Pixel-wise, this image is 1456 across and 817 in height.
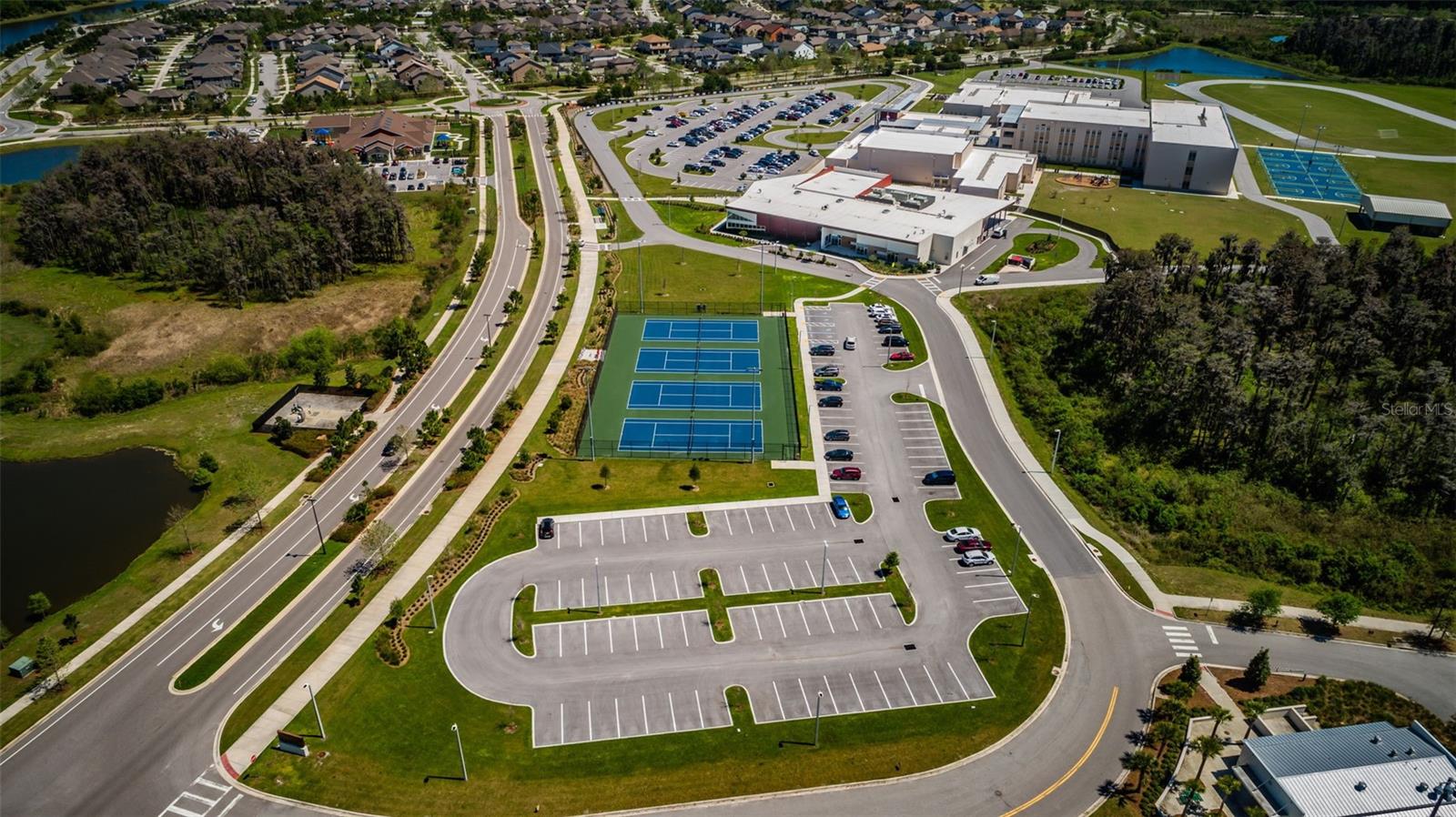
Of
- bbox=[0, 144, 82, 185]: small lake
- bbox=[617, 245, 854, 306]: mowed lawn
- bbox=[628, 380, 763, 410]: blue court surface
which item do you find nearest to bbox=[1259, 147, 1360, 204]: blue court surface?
bbox=[617, 245, 854, 306]: mowed lawn

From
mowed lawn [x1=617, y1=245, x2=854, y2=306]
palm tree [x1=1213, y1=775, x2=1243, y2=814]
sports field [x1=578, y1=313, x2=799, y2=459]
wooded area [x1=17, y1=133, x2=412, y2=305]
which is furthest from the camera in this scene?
mowed lawn [x1=617, y1=245, x2=854, y2=306]

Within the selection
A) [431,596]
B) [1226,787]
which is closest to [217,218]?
[431,596]

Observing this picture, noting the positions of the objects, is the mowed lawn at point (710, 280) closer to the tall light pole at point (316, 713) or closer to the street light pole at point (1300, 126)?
the tall light pole at point (316, 713)

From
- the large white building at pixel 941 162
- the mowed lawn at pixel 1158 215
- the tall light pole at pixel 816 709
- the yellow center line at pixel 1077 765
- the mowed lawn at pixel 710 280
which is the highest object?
the large white building at pixel 941 162

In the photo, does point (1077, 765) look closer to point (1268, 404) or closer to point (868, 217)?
point (1268, 404)

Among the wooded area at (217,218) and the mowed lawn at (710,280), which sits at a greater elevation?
the wooded area at (217,218)

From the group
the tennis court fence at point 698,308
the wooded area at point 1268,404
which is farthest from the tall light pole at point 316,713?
the tennis court fence at point 698,308

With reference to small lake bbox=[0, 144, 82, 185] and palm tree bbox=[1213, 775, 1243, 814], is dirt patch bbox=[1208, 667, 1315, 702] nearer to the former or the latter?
palm tree bbox=[1213, 775, 1243, 814]
